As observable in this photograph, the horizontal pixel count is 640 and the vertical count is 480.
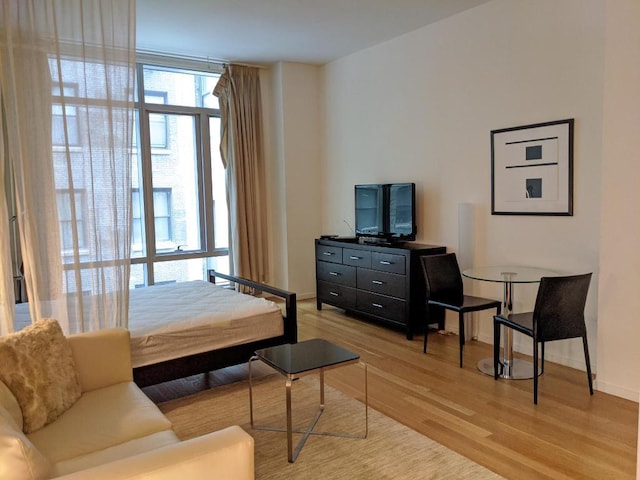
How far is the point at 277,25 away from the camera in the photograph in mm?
4863

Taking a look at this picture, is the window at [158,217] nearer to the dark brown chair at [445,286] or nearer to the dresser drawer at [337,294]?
the dresser drawer at [337,294]

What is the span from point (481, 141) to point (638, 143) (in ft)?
5.05

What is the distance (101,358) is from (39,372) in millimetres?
443

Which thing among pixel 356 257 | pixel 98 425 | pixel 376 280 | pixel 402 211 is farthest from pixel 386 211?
pixel 98 425

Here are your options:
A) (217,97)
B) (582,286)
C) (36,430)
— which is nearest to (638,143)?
(582,286)

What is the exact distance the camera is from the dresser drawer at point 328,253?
18.5 ft

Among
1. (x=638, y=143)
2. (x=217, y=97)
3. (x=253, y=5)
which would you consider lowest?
(x=638, y=143)

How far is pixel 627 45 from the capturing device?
312 cm

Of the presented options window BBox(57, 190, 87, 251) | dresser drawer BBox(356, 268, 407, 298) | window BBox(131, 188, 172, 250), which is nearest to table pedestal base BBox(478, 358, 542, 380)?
dresser drawer BBox(356, 268, 407, 298)

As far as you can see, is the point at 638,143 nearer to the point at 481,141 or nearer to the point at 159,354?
the point at 481,141

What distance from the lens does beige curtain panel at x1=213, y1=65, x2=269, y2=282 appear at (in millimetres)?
6277

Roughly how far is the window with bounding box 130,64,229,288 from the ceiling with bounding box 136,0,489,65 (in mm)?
470

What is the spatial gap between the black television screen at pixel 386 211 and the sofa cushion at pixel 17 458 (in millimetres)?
4080

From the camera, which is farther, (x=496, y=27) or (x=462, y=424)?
(x=496, y=27)
